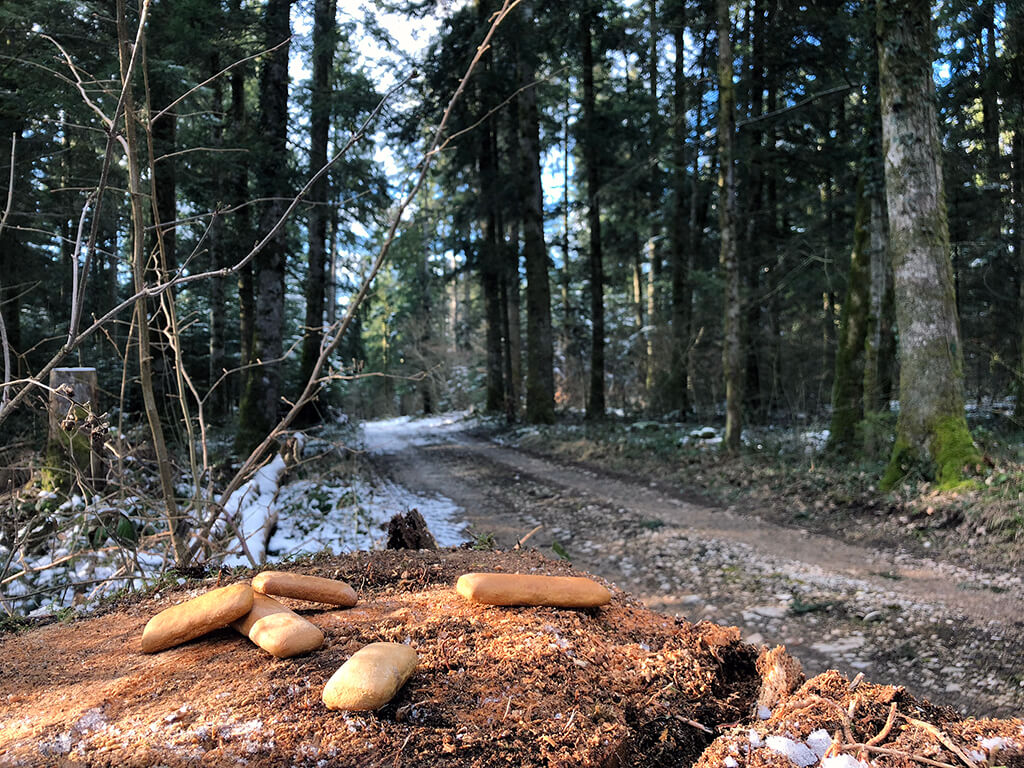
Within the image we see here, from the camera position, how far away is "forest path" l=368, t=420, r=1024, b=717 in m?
3.51

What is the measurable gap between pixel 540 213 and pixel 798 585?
14093 mm

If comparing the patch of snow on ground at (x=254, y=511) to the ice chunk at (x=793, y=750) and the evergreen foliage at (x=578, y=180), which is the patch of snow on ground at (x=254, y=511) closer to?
the evergreen foliage at (x=578, y=180)

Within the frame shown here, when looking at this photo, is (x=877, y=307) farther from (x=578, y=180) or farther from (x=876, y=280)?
(x=578, y=180)

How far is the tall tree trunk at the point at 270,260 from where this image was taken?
10570 mm

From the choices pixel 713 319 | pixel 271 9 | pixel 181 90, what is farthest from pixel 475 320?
pixel 181 90

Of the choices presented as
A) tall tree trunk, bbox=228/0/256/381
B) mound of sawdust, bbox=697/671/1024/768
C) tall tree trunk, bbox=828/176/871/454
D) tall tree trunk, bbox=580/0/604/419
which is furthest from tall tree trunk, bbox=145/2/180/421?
tall tree trunk, bbox=580/0/604/419

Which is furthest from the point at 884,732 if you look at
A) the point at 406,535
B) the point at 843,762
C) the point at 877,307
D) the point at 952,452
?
the point at 877,307

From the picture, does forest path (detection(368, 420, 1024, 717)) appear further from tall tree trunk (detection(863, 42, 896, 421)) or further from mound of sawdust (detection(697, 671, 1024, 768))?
tall tree trunk (detection(863, 42, 896, 421))

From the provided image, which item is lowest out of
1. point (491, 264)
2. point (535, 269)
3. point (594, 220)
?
point (535, 269)

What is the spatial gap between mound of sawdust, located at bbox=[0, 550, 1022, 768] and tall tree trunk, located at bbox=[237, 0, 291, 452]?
28.7ft

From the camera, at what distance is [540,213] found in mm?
17328

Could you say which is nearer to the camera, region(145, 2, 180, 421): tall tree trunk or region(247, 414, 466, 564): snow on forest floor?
region(247, 414, 466, 564): snow on forest floor

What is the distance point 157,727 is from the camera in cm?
145

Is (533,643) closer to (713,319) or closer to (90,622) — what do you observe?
(90,622)
